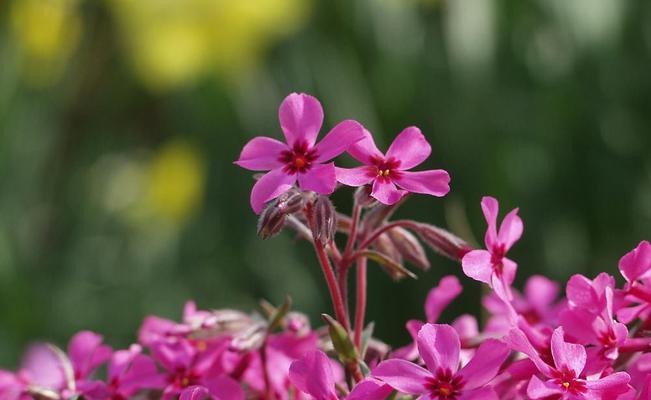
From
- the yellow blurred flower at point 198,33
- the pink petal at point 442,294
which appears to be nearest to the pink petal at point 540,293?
the pink petal at point 442,294

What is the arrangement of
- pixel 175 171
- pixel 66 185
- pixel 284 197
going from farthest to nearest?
pixel 175 171 → pixel 66 185 → pixel 284 197

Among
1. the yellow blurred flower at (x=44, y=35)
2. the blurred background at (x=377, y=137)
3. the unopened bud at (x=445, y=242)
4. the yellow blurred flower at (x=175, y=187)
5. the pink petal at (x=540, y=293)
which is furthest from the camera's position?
the yellow blurred flower at (x=175, y=187)

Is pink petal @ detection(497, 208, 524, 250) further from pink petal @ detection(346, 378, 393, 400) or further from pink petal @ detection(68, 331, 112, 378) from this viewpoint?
pink petal @ detection(68, 331, 112, 378)

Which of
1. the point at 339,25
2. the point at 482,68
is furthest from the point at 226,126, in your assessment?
the point at 482,68

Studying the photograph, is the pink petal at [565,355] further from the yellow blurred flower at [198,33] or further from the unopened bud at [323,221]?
the yellow blurred flower at [198,33]

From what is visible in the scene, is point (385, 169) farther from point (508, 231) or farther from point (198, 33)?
point (198, 33)

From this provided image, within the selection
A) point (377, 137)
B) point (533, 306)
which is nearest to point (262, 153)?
point (533, 306)

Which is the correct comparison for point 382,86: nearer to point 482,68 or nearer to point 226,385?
point 482,68
